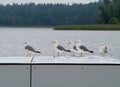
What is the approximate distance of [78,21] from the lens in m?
105

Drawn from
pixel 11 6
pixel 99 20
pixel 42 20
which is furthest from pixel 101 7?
pixel 11 6
